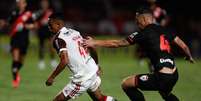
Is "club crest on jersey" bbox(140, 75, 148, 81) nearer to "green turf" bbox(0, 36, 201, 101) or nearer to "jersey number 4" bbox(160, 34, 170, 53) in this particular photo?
"jersey number 4" bbox(160, 34, 170, 53)

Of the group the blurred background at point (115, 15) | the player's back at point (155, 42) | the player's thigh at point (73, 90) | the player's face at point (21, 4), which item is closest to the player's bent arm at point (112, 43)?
the player's back at point (155, 42)

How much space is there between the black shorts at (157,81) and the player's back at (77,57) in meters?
0.82

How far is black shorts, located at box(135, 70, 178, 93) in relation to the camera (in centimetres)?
1177

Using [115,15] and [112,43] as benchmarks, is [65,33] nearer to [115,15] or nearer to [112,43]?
[112,43]

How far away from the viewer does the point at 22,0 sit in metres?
18.7

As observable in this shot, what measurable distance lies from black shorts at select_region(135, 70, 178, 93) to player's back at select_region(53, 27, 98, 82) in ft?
2.69

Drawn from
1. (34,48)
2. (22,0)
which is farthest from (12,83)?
(34,48)

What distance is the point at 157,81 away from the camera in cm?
1181

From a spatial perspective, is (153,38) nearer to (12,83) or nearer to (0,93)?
(0,93)

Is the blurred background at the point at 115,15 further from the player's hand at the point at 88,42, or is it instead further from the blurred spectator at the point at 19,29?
the player's hand at the point at 88,42

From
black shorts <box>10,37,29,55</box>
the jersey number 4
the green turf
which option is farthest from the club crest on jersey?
black shorts <box>10,37,29,55</box>

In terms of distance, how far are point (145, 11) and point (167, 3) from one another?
20852 mm

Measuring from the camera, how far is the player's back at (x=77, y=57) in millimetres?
11867

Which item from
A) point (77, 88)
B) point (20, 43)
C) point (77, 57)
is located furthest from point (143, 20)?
point (20, 43)
